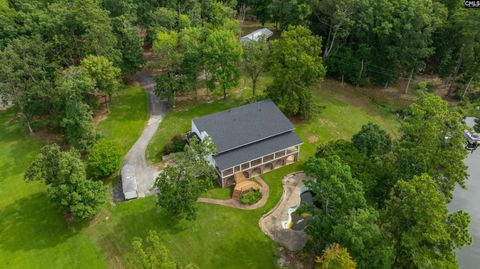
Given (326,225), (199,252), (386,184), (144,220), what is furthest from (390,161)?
(144,220)

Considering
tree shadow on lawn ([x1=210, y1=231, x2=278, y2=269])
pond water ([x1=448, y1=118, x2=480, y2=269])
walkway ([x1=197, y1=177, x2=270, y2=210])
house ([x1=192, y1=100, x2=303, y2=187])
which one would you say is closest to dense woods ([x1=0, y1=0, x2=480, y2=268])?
walkway ([x1=197, y1=177, x2=270, y2=210])

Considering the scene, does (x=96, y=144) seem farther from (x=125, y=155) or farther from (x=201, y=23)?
(x=201, y=23)

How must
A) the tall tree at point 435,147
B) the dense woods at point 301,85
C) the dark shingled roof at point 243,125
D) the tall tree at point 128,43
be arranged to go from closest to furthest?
the dense woods at point 301,85 < the tall tree at point 435,147 < the dark shingled roof at point 243,125 < the tall tree at point 128,43

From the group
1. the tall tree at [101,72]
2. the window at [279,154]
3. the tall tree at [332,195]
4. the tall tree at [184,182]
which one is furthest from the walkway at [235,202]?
the tall tree at [101,72]

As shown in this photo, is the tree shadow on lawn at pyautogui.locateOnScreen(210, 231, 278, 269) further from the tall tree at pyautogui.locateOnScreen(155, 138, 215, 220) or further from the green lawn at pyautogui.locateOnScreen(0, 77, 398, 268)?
the tall tree at pyautogui.locateOnScreen(155, 138, 215, 220)

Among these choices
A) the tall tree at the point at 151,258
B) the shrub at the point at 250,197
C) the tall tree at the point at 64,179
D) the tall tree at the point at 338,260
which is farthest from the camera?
the shrub at the point at 250,197

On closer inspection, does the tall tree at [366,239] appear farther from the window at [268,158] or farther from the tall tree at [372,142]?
the window at [268,158]

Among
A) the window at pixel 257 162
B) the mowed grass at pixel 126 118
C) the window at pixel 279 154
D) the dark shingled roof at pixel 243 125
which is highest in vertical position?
the dark shingled roof at pixel 243 125
